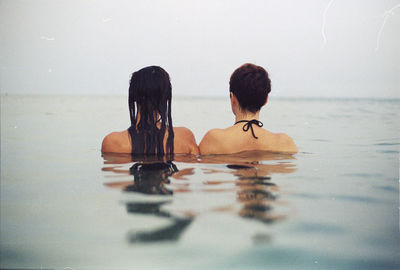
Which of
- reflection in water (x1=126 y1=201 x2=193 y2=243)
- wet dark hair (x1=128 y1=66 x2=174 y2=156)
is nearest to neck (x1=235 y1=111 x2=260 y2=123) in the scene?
wet dark hair (x1=128 y1=66 x2=174 y2=156)

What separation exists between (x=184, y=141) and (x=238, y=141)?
630mm

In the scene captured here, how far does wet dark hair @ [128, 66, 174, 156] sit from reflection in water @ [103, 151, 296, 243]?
1.01ft

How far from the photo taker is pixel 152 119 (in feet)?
13.3

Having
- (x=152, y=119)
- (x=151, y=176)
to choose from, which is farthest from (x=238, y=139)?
(x=151, y=176)

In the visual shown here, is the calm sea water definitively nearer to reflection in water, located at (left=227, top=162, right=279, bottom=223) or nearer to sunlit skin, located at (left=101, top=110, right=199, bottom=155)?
reflection in water, located at (left=227, top=162, right=279, bottom=223)

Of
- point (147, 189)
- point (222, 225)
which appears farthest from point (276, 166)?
point (222, 225)

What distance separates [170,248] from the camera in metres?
1.98

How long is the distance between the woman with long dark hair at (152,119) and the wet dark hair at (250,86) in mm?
733

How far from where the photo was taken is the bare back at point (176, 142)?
14.2 feet

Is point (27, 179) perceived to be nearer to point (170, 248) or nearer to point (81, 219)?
point (81, 219)

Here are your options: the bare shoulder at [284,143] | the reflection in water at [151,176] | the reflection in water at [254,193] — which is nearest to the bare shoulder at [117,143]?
the reflection in water at [151,176]

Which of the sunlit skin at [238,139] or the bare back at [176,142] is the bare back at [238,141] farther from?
the bare back at [176,142]

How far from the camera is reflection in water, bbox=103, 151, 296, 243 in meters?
2.35

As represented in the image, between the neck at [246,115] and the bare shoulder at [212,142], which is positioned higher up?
the neck at [246,115]
